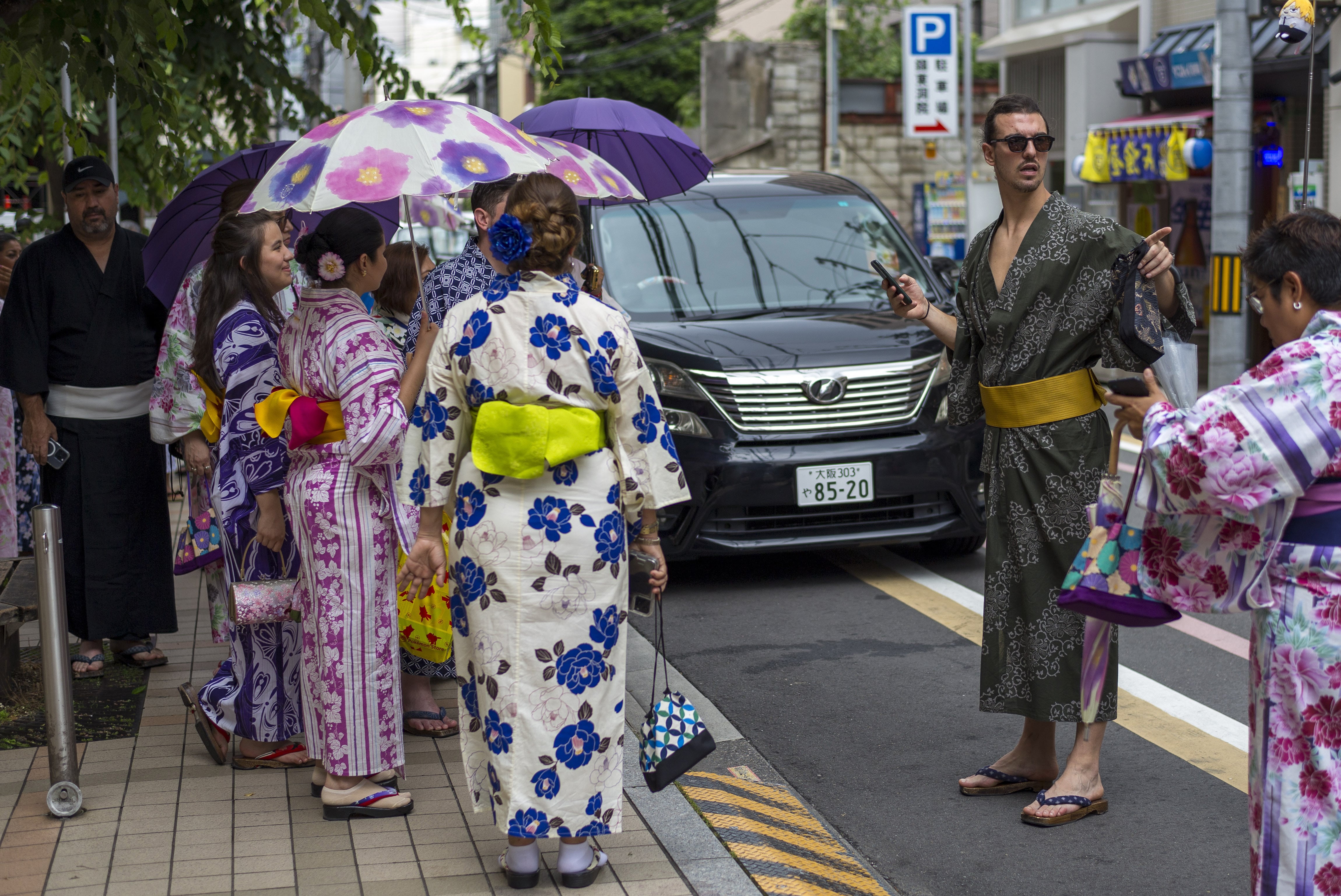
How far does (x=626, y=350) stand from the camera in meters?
3.41

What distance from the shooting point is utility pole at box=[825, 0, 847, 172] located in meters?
28.2

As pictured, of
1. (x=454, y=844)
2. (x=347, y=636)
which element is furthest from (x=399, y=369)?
(x=454, y=844)

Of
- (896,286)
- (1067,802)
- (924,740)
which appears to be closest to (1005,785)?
(1067,802)

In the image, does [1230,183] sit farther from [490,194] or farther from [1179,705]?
[490,194]

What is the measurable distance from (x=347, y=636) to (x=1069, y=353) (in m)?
2.17

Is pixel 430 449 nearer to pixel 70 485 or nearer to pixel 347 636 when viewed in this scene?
pixel 347 636

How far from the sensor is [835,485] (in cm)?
669

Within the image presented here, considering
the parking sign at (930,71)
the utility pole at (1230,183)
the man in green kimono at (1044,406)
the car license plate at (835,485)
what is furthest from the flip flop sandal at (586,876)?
the parking sign at (930,71)

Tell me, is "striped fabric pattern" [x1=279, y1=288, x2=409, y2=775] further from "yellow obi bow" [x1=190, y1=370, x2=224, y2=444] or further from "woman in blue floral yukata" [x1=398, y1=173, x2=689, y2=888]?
"yellow obi bow" [x1=190, y1=370, x2=224, y2=444]

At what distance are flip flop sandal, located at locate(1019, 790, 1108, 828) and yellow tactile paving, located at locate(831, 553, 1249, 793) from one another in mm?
422

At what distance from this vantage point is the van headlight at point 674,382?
6758 millimetres

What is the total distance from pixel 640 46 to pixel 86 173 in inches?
1477

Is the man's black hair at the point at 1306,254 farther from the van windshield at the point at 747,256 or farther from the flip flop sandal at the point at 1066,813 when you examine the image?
the van windshield at the point at 747,256

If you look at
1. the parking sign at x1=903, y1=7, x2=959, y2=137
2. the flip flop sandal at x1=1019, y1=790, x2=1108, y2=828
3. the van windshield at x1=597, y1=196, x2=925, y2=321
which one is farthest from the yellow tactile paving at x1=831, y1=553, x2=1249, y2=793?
the parking sign at x1=903, y1=7, x2=959, y2=137
